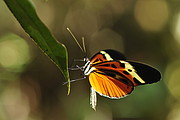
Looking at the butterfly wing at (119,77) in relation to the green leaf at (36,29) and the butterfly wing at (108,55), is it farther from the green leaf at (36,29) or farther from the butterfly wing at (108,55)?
the green leaf at (36,29)

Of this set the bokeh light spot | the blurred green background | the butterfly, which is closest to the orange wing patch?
the butterfly

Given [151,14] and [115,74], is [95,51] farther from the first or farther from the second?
[115,74]

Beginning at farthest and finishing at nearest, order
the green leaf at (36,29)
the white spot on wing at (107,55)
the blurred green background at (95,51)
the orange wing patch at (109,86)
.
Result: the blurred green background at (95,51), the orange wing patch at (109,86), the white spot on wing at (107,55), the green leaf at (36,29)

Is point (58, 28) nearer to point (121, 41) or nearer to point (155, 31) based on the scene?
point (121, 41)

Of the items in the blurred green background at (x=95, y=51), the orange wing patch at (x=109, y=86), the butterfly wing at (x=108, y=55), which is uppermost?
the blurred green background at (x=95, y=51)

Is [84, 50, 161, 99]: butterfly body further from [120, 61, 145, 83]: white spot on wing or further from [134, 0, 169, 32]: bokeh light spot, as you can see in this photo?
[134, 0, 169, 32]: bokeh light spot

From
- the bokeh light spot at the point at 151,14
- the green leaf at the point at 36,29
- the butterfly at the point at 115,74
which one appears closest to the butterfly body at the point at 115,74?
the butterfly at the point at 115,74

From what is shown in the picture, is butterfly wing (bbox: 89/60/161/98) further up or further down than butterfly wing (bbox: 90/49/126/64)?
further down

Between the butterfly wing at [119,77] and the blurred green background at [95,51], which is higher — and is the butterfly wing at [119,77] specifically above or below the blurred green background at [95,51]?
below

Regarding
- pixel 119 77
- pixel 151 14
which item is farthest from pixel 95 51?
pixel 119 77
